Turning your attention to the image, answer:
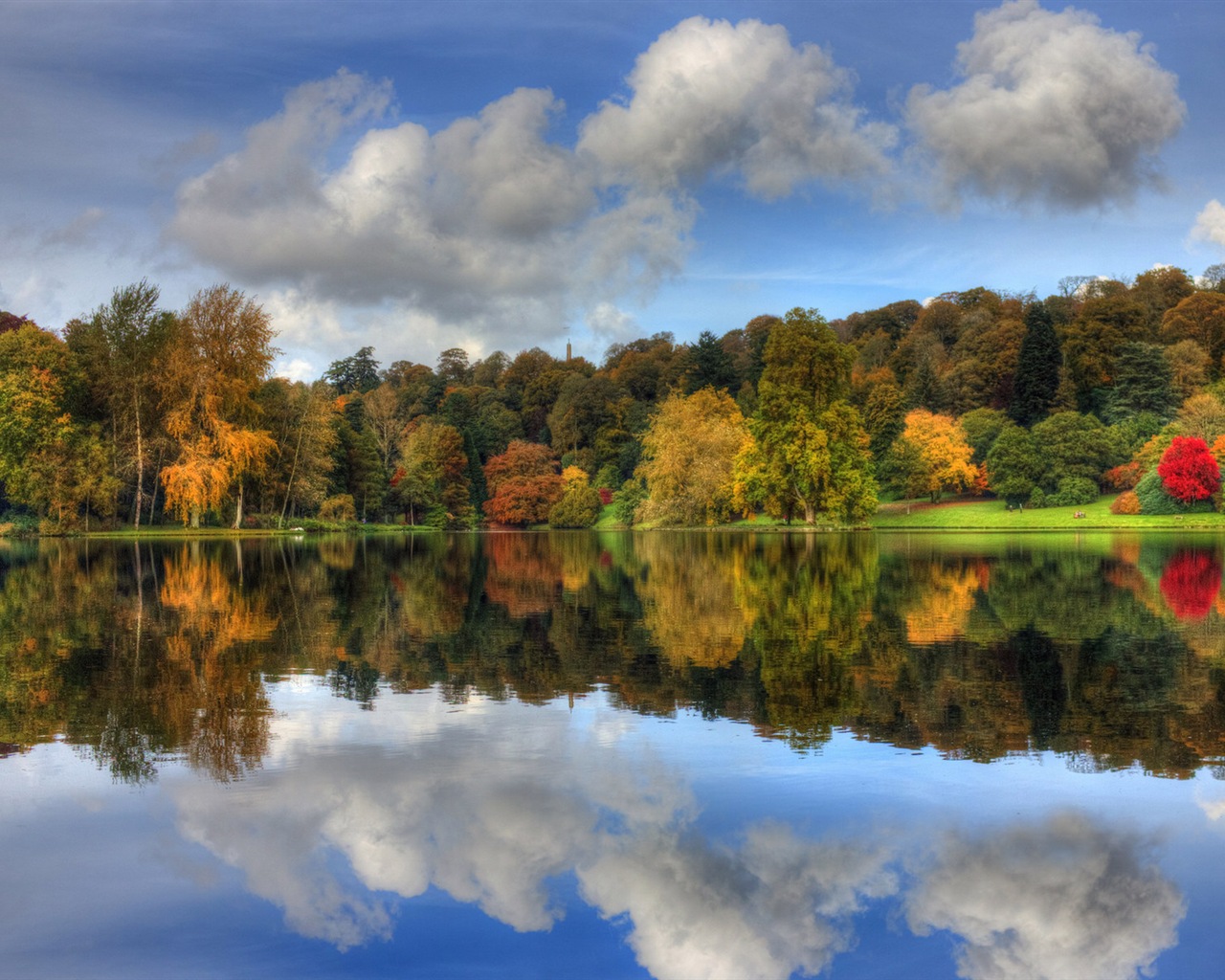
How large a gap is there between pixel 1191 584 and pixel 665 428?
4906cm

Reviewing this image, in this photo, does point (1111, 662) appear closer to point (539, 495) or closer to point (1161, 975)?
point (1161, 975)

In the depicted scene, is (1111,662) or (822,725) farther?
(1111,662)

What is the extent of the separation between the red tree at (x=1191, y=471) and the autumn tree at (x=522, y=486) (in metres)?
45.5

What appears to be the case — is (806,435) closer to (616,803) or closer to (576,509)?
(576,509)

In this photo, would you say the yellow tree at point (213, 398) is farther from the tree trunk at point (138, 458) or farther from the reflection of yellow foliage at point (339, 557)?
the reflection of yellow foliage at point (339, 557)

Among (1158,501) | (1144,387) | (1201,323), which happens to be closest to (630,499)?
(1158,501)

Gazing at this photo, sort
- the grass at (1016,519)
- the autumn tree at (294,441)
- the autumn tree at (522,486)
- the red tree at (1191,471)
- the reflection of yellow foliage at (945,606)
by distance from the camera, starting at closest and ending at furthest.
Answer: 1. the reflection of yellow foliage at (945,606)
2. the red tree at (1191,471)
3. the grass at (1016,519)
4. the autumn tree at (294,441)
5. the autumn tree at (522,486)

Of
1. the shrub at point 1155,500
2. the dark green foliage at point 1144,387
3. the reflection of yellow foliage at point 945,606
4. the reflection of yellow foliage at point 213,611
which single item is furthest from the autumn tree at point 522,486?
the reflection of yellow foliage at point 945,606

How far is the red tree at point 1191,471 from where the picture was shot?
191ft

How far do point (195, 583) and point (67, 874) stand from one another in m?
19.1

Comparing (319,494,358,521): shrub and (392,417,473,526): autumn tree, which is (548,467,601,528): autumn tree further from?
(319,494,358,521): shrub

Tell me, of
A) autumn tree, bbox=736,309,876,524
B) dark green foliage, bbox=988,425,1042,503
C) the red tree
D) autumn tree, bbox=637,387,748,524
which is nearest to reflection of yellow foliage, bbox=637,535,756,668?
autumn tree, bbox=736,309,876,524

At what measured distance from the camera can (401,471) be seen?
80.4m

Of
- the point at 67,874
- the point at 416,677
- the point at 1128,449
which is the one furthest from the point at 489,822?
the point at 1128,449
